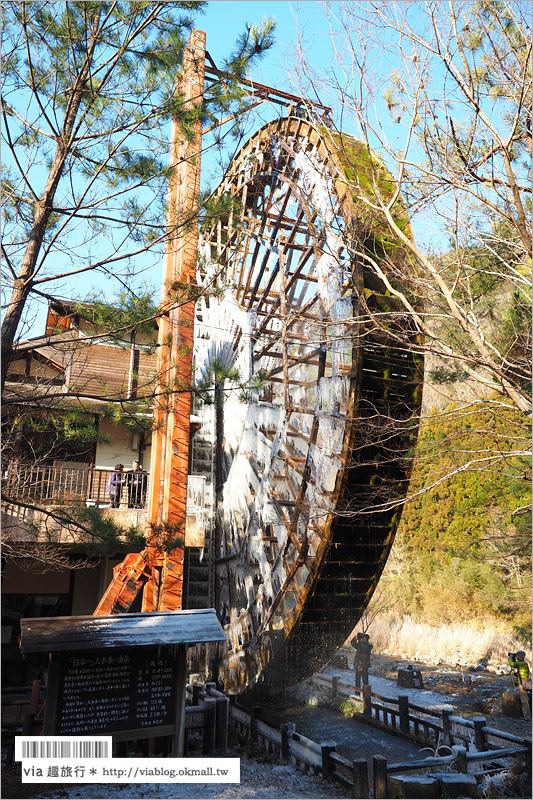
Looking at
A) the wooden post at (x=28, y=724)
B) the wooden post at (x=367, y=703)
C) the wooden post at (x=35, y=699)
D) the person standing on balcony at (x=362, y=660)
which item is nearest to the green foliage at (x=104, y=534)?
the wooden post at (x=28, y=724)

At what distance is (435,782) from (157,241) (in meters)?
4.24

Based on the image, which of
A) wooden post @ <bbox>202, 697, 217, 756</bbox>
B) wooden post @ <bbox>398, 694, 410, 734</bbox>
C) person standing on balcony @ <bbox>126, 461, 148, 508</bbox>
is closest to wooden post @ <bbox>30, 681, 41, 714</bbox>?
wooden post @ <bbox>202, 697, 217, 756</bbox>

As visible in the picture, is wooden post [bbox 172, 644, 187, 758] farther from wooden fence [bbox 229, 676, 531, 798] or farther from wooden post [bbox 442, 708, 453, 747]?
wooden post [bbox 442, 708, 453, 747]

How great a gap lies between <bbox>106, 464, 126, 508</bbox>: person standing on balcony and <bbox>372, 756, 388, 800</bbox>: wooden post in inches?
236

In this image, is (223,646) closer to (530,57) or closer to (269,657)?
(269,657)

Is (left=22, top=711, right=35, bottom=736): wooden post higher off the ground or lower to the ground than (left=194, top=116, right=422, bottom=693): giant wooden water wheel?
lower

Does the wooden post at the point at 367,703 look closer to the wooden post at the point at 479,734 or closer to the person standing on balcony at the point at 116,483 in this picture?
the wooden post at the point at 479,734

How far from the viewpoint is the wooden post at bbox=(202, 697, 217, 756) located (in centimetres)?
565

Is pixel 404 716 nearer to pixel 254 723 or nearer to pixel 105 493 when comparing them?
pixel 254 723


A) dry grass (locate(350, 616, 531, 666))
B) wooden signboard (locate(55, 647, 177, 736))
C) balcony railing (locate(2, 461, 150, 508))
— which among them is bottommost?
dry grass (locate(350, 616, 531, 666))

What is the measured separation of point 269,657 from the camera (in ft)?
24.3

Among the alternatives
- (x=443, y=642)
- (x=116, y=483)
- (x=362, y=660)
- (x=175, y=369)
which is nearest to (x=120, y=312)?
(x=175, y=369)

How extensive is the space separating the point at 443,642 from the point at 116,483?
24.2 feet

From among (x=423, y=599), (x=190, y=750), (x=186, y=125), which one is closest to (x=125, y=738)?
(x=190, y=750)
